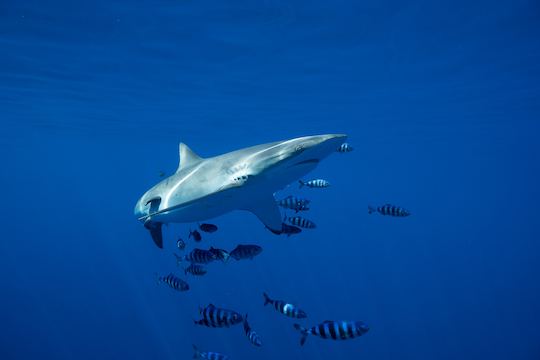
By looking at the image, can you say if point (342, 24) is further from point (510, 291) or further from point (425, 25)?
point (510, 291)

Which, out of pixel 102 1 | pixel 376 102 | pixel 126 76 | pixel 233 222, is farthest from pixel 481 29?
pixel 233 222

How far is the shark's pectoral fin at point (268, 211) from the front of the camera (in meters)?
6.43

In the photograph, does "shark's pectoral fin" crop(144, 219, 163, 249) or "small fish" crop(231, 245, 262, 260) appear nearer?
"small fish" crop(231, 245, 262, 260)

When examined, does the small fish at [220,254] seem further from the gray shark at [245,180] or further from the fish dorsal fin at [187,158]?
the fish dorsal fin at [187,158]

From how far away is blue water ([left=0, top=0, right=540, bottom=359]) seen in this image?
13062mm

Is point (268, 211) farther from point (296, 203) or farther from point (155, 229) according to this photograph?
point (155, 229)

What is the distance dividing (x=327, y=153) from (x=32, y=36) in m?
13.8

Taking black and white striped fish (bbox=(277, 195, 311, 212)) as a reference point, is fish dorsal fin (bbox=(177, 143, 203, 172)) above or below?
above

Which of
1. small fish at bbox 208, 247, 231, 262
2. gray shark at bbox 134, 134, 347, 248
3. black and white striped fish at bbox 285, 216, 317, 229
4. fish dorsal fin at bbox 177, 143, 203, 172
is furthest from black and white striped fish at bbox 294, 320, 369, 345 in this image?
fish dorsal fin at bbox 177, 143, 203, 172

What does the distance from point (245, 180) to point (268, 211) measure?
192 centimetres

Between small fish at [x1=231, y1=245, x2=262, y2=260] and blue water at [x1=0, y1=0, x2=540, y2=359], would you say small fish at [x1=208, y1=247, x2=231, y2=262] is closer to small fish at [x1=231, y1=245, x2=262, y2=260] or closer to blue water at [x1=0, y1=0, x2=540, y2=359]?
small fish at [x1=231, y1=245, x2=262, y2=260]

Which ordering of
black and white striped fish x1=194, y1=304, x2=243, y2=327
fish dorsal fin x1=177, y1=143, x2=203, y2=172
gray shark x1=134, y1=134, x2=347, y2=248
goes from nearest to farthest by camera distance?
gray shark x1=134, y1=134, x2=347, y2=248, black and white striped fish x1=194, y1=304, x2=243, y2=327, fish dorsal fin x1=177, y1=143, x2=203, y2=172

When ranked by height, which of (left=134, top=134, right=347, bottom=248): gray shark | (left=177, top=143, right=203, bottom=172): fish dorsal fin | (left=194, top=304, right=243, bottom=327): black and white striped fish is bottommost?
(left=194, top=304, right=243, bottom=327): black and white striped fish

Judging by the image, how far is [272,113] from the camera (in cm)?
2844
